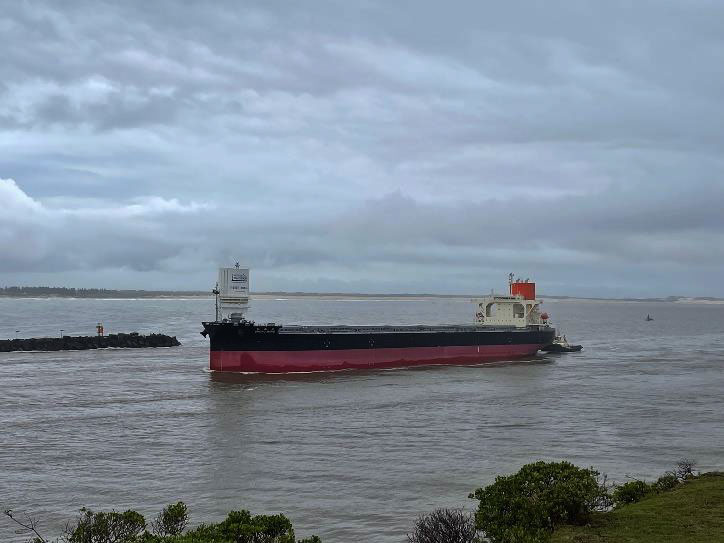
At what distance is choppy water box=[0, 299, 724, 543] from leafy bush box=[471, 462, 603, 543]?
12.5 ft

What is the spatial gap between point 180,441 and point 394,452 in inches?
314

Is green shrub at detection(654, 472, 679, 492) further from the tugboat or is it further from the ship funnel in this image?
the tugboat

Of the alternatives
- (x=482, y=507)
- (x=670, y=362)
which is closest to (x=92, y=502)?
(x=482, y=507)

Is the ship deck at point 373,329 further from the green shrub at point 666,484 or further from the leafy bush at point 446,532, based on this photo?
the leafy bush at point 446,532

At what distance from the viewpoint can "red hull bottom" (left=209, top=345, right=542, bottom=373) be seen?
4156 centimetres

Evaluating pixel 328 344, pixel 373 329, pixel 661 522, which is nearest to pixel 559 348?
pixel 373 329

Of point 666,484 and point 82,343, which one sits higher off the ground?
point 666,484

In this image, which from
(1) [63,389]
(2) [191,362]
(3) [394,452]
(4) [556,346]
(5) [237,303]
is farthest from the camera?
(4) [556,346]

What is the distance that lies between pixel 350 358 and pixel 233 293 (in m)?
9.16

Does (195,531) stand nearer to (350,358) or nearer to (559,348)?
(350,358)

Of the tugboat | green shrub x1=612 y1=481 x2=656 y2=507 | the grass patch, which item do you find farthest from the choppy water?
the tugboat

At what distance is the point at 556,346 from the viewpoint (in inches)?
2436

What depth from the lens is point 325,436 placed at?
963 inches

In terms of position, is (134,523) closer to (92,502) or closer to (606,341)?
(92,502)
